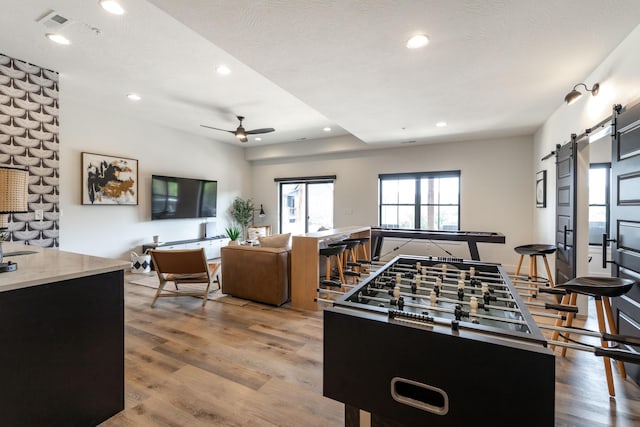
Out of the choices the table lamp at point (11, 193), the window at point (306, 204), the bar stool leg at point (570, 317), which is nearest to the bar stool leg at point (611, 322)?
the bar stool leg at point (570, 317)

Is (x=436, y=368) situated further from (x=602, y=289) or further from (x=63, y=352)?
(x=63, y=352)

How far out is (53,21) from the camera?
2629mm

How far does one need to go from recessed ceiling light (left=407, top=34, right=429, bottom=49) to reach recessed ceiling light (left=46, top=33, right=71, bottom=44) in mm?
3383

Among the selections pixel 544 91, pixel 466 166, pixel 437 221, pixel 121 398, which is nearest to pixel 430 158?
pixel 466 166

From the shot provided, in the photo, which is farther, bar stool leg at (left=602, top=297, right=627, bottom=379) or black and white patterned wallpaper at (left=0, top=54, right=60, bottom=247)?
black and white patterned wallpaper at (left=0, top=54, right=60, bottom=247)

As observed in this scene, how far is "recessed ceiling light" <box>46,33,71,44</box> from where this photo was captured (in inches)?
113

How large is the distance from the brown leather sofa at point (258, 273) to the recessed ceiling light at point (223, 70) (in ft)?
7.43

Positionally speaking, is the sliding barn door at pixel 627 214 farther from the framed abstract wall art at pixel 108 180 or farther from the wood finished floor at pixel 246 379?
the framed abstract wall art at pixel 108 180

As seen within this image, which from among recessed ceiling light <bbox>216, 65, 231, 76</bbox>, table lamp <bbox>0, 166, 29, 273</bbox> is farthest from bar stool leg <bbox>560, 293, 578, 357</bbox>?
recessed ceiling light <bbox>216, 65, 231, 76</bbox>

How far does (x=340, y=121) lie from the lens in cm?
459

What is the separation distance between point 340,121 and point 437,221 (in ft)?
11.1

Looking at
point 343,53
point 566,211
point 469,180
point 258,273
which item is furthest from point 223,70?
point 469,180

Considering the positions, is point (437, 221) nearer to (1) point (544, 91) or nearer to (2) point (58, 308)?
(1) point (544, 91)

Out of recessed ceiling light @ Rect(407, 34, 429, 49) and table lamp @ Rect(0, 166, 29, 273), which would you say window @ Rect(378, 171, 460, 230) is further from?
table lamp @ Rect(0, 166, 29, 273)
